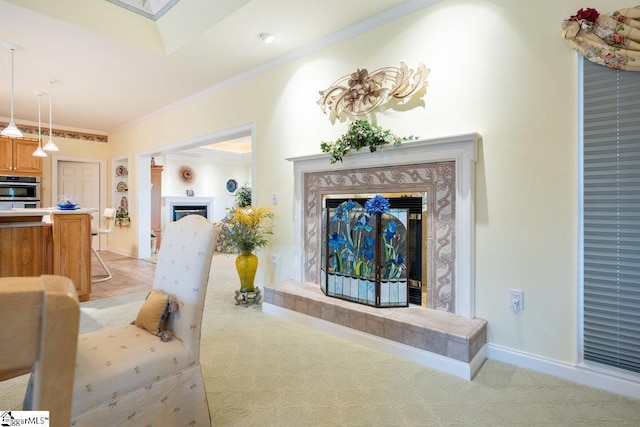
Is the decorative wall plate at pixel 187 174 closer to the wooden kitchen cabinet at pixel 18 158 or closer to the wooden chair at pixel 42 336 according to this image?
the wooden kitchen cabinet at pixel 18 158

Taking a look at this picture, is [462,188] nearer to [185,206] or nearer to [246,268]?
[246,268]

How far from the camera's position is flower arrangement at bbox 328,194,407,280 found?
2633mm

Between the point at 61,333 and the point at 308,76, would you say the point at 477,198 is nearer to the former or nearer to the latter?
the point at 308,76

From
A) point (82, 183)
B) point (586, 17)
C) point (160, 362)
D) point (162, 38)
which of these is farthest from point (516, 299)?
point (82, 183)

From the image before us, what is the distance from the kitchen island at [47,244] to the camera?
130 inches

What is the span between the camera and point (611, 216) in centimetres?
191

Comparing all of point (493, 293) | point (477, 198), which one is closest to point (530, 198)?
point (477, 198)

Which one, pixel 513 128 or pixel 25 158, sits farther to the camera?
pixel 25 158

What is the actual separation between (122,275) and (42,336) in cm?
525

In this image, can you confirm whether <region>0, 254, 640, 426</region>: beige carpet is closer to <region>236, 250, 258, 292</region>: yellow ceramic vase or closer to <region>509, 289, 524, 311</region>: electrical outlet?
<region>509, 289, 524, 311</region>: electrical outlet

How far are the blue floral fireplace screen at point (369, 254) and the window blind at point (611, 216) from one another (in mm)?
1143

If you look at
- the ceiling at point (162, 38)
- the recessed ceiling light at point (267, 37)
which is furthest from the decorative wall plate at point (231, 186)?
the recessed ceiling light at point (267, 37)

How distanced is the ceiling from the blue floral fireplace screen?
165cm

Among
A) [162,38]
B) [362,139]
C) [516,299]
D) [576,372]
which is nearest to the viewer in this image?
[576,372]
